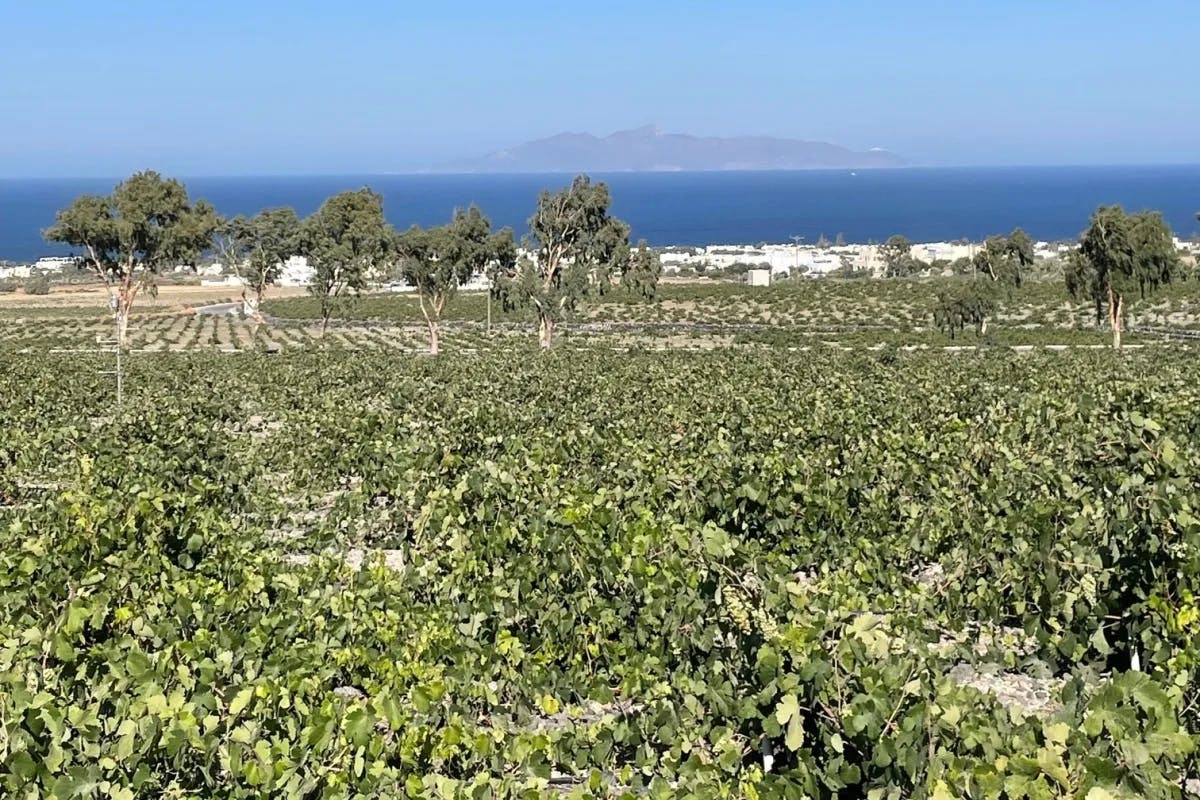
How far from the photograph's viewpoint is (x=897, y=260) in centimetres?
13362

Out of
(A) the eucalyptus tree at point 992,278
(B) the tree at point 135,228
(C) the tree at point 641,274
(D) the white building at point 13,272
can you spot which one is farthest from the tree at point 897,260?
(D) the white building at point 13,272

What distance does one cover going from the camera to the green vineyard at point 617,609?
5.57 meters

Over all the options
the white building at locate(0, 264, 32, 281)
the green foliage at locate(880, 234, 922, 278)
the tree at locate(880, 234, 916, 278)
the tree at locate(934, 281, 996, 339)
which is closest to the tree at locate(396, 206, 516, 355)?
the tree at locate(934, 281, 996, 339)

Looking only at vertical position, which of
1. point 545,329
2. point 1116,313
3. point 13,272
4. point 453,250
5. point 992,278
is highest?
point 453,250

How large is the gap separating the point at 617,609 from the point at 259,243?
53.9 metres

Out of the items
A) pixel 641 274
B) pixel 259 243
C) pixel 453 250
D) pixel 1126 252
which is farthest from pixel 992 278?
pixel 259 243

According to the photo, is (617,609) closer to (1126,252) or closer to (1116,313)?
(1126,252)

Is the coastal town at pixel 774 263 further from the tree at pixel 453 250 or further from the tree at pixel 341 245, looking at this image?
the tree at pixel 453 250

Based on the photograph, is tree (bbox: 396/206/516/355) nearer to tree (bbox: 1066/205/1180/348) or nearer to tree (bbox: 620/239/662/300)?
tree (bbox: 620/239/662/300)

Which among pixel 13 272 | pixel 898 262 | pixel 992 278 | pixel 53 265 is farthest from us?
pixel 53 265

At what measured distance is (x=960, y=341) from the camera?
189 ft

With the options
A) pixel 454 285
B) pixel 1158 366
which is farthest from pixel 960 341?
pixel 1158 366

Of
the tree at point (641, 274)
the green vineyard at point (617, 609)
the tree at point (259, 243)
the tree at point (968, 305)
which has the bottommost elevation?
the tree at point (968, 305)

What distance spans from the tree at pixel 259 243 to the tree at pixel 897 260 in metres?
82.5
